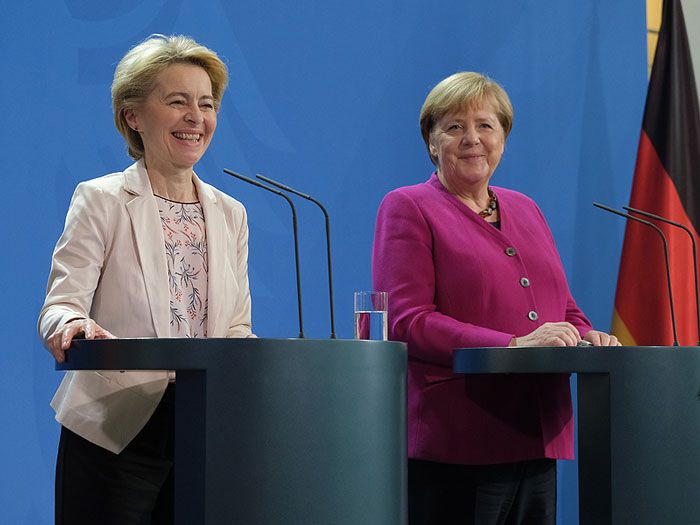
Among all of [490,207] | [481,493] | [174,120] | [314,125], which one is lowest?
[481,493]

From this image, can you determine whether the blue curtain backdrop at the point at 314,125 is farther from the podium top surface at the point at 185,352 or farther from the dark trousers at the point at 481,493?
the podium top surface at the point at 185,352

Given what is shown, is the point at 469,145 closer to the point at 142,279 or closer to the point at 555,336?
the point at 555,336

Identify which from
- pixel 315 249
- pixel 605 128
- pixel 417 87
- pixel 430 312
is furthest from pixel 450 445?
pixel 605 128

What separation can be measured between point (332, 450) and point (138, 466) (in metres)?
0.48

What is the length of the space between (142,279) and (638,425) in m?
1.03

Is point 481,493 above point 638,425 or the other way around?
the other way around

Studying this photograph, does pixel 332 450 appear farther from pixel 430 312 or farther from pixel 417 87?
pixel 417 87

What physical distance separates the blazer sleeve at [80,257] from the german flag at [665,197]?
261cm

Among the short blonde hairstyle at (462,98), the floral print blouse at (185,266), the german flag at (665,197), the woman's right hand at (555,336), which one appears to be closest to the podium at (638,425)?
the woman's right hand at (555,336)

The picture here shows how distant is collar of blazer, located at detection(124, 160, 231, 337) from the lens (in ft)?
7.02

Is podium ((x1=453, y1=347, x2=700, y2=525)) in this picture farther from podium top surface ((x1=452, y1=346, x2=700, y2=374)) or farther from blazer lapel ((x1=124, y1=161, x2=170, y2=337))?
blazer lapel ((x1=124, y1=161, x2=170, y2=337))

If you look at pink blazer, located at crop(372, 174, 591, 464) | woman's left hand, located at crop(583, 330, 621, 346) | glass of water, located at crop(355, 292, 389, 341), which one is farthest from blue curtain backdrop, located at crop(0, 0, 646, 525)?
woman's left hand, located at crop(583, 330, 621, 346)

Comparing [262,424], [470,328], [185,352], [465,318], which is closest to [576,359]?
[470,328]

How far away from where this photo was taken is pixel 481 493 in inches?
96.7
